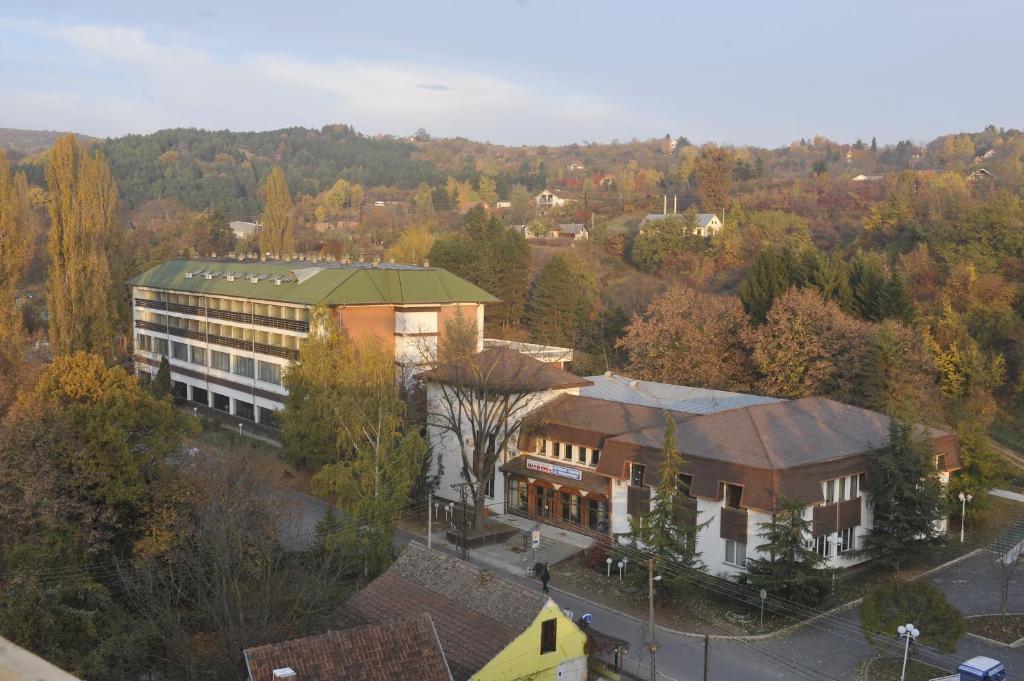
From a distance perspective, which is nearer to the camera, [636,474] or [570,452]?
[636,474]

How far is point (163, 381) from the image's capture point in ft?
147

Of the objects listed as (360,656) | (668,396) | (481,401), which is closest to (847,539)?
(668,396)

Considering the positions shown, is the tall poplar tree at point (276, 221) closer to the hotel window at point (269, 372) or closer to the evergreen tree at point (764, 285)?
the hotel window at point (269, 372)

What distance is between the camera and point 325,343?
33.5 m

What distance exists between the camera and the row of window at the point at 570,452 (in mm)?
28422

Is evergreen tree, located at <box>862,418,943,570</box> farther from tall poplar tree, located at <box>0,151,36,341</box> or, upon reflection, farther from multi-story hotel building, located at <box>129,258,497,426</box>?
tall poplar tree, located at <box>0,151,36,341</box>

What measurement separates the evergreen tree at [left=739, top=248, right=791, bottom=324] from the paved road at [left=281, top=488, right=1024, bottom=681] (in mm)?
19299

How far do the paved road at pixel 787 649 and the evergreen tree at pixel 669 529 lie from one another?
5.47 ft

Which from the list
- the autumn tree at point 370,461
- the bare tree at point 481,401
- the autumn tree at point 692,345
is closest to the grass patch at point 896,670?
the autumn tree at point 370,461

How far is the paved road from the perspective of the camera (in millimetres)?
19219

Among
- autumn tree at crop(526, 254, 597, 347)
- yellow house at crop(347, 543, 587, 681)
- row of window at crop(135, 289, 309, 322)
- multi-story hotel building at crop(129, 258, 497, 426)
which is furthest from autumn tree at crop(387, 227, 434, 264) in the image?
yellow house at crop(347, 543, 587, 681)

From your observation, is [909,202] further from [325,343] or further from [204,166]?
[204,166]

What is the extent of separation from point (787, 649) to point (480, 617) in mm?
7709

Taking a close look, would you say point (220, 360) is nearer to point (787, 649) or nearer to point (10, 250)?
point (10, 250)
